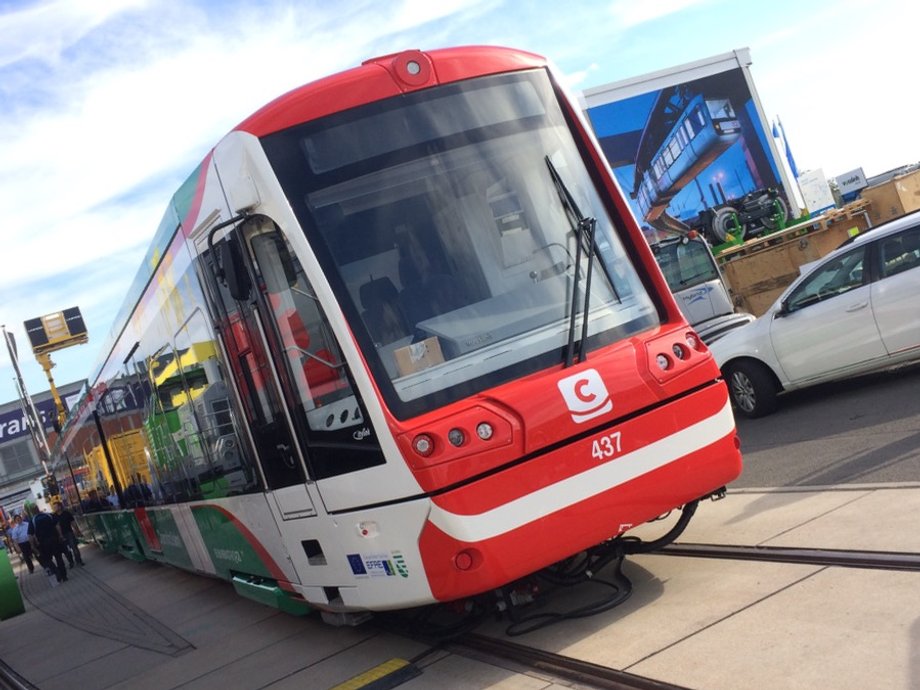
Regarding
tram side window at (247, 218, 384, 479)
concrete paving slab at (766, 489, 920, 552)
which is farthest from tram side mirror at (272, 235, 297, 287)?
concrete paving slab at (766, 489, 920, 552)

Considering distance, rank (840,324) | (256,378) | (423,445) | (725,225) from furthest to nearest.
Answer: (725,225)
(840,324)
(256,378)
(423,445)

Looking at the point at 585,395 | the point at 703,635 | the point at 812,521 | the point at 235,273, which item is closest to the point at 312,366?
the point at 235,273

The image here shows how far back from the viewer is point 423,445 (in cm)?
516

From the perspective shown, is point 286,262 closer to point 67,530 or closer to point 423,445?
point 423,445

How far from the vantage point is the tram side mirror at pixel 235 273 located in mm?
6000

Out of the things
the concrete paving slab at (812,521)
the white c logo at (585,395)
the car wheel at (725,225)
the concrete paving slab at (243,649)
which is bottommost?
the concrete paving slab at (812,521)

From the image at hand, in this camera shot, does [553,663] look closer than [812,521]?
Yes

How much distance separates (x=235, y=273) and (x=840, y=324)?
6.51 meters

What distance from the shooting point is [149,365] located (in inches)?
396

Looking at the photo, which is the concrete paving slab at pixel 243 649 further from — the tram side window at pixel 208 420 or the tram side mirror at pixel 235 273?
the tram side mirror at pixel 235 273

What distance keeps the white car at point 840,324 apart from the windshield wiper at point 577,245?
15.9 feet

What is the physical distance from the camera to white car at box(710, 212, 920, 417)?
376 inches

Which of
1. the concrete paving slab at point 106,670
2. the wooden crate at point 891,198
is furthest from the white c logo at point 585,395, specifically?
the wooden crate at point 891,198

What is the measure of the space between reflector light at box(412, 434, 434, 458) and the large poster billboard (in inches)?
772
